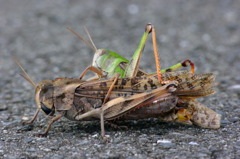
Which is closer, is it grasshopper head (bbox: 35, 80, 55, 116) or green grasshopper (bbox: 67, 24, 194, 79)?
grasshopper head (bbox: 35, 80, 55, 116)

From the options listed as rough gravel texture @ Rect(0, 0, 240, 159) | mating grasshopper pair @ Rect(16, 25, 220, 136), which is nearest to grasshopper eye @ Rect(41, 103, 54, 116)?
mating grasshopper pair @ Rect(16, 25, 220, 136)

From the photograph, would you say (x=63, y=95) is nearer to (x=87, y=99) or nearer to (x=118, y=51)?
(x=87, y=99)

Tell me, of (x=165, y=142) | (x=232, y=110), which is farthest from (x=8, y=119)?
(x=232, y=110)

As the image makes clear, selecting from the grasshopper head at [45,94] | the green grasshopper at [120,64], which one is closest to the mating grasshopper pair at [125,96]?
the grasshopper head at [45,94]

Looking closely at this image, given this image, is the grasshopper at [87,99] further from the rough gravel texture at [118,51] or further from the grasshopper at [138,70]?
the rough gravel texture at [118,51]

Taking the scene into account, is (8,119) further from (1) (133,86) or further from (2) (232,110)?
(2) (232,110)

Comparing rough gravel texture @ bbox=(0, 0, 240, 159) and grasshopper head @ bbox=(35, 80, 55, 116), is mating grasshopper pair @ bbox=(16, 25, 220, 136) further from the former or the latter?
rough gravel texture @ bbox=(0, 0, 240, 159)

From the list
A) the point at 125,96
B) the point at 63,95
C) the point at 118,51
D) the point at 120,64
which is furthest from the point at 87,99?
the point at 118,51
